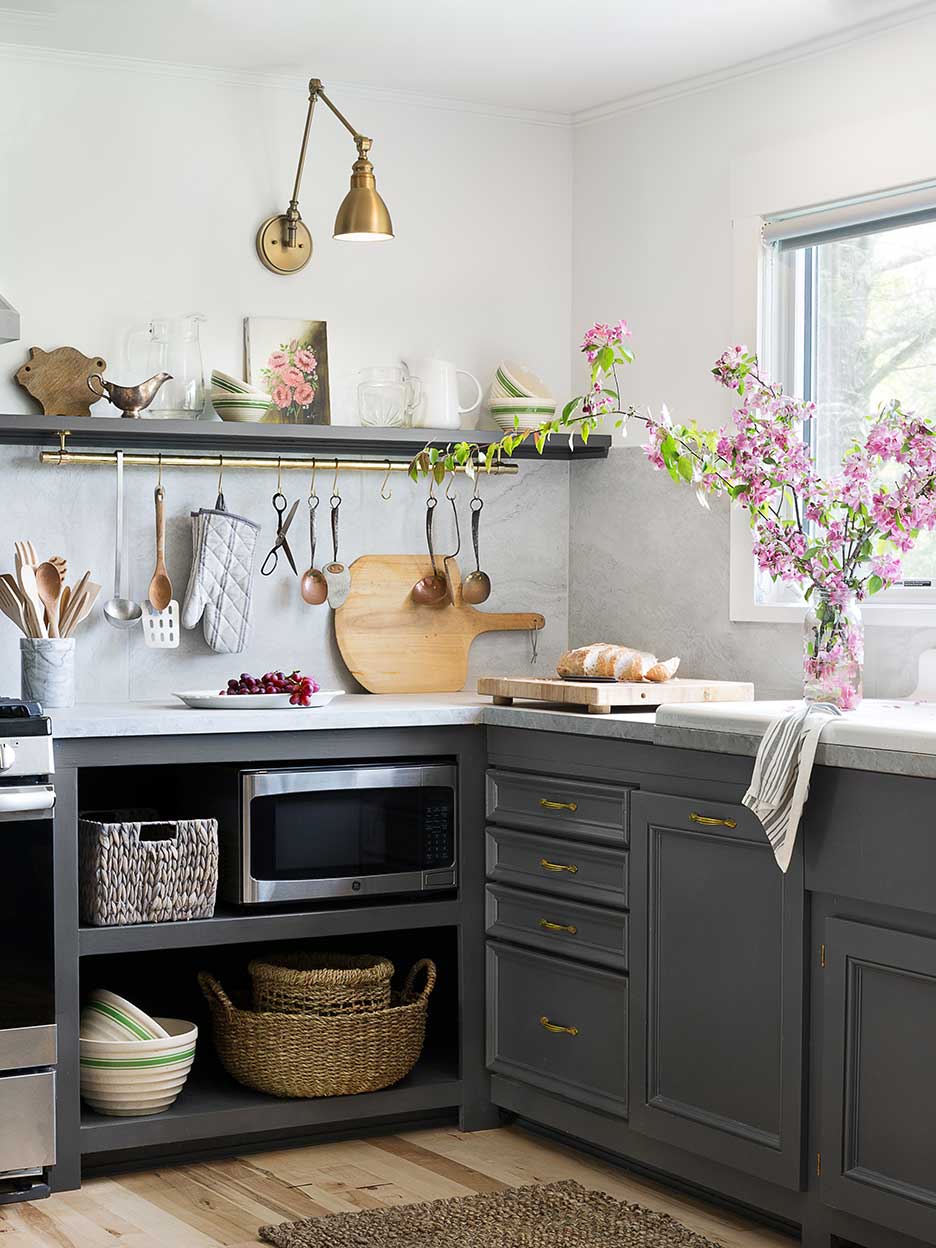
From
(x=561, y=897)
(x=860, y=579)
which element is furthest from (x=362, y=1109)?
(x=860, y=579)

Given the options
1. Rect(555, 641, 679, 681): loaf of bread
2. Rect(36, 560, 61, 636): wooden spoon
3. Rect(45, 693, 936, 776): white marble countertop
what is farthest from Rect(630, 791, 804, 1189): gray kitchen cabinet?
Rect(36, 560, 61, 636): wooden spoon

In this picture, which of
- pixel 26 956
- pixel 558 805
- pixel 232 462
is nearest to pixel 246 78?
pixel 232 462

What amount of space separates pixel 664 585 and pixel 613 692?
2.31 feet

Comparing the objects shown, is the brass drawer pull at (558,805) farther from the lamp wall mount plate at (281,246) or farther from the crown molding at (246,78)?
the crown molding at (246,78)

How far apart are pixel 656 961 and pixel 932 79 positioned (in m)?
1.86

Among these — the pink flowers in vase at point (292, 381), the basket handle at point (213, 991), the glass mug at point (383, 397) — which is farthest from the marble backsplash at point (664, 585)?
the basket handle at point (213, 991)

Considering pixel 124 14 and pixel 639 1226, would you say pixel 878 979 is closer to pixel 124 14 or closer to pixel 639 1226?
pixel 639 1226

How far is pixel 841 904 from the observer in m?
2.61

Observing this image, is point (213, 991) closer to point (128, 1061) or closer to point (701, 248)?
point (128, 1061)

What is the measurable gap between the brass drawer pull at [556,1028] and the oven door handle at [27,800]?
1116 millimetres

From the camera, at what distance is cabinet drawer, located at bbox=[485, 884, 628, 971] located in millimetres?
3117

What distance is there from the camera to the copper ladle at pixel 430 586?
394 centimetres

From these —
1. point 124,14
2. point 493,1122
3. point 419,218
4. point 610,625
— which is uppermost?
point 124,14

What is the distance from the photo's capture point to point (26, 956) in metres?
2.96
